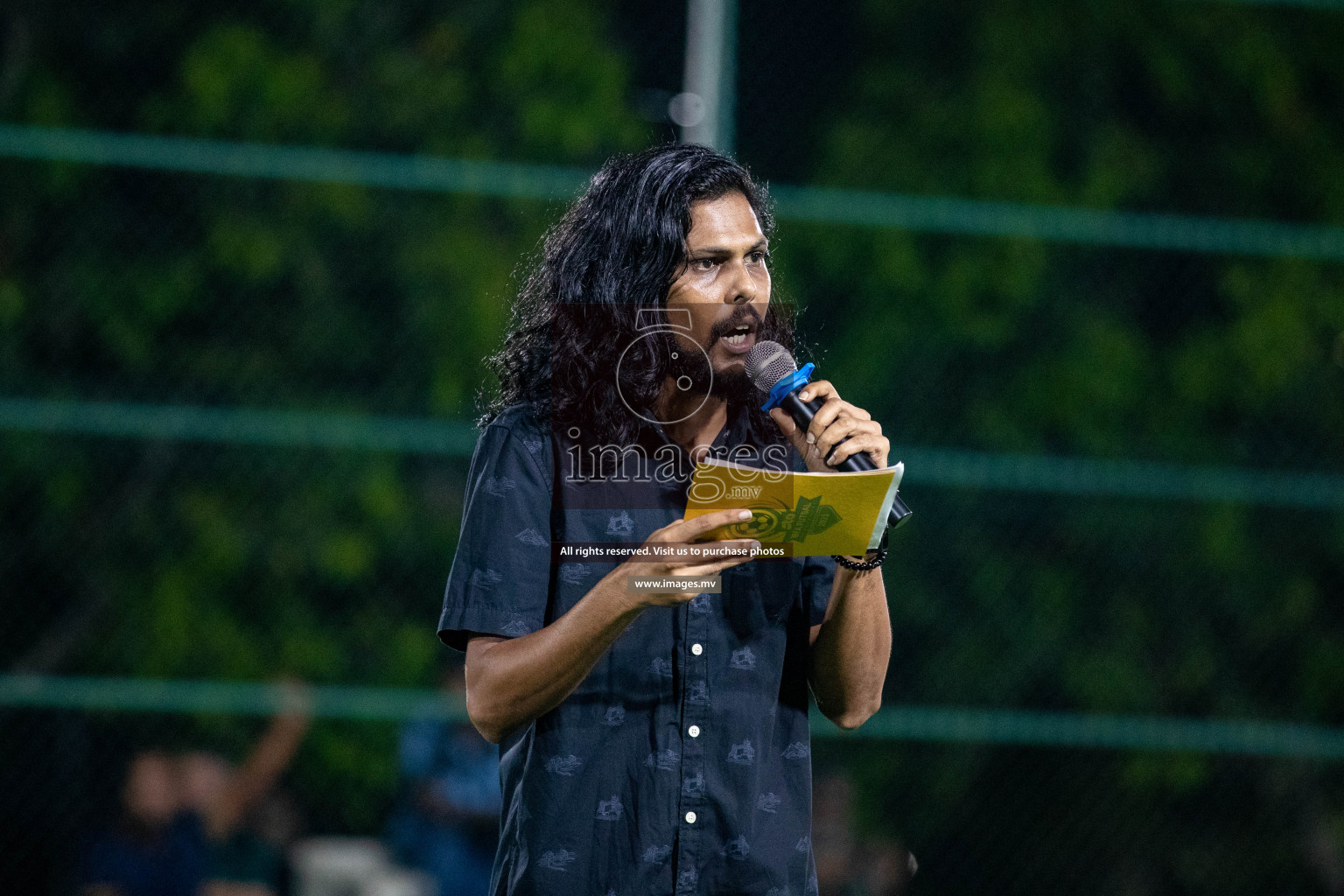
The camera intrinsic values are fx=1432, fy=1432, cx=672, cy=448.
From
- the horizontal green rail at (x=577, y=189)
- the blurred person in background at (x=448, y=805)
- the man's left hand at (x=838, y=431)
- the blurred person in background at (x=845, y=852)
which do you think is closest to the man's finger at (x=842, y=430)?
the man's left hand at (x=838, y=431)

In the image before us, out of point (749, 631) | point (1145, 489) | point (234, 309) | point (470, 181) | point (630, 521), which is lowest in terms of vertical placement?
point (749, 631)

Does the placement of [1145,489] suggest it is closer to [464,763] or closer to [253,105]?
[464,763]

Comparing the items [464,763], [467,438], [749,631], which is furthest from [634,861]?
[467,438]

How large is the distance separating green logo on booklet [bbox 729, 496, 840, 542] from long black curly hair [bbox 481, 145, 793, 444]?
1.04 feet

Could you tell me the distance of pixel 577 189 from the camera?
430 centimetres

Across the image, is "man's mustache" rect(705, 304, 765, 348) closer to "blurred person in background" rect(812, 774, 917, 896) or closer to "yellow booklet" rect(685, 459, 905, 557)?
"yellow booklet" rect(685, 459, 905, 557)

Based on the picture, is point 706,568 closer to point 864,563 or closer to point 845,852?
point 864,563

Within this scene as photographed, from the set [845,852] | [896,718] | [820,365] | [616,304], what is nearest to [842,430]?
[616,304]

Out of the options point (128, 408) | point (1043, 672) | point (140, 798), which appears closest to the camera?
point (140, 798)

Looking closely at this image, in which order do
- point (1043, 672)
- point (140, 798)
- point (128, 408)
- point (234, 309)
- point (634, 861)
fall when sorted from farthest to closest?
point (1043, 672), point (234, 309), point (128, 408), point (140, 798), point (634, 861)

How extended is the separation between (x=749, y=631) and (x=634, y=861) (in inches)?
11.8

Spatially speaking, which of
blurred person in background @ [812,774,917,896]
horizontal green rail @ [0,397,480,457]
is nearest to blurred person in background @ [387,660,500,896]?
horizontal green rail @ [0,397,480,457]

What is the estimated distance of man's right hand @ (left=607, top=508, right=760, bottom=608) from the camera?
145 centimetres

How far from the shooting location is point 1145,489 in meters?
4.86
